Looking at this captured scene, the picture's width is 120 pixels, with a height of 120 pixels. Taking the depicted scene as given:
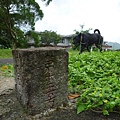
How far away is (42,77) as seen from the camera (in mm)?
1495

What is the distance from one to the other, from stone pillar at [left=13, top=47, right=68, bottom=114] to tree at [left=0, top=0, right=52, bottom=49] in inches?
411

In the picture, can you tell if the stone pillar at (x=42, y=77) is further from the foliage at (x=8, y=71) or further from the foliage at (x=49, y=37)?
the foliage at (x=49, y=37)

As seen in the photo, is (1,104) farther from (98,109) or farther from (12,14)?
(12,14)

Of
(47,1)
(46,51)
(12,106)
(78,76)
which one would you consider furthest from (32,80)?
(47,1)

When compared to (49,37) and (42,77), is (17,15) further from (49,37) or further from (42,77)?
(49,37)

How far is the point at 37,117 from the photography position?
151 cm

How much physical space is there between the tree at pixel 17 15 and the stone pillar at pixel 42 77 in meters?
10.4

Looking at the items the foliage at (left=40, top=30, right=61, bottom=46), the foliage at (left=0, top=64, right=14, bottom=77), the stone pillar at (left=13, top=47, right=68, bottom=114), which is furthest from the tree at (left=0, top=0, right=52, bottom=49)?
the foliage at (left=40, top=30, right=61, bottom=46)

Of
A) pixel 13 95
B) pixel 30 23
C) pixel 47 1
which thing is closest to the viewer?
pixel 13 95

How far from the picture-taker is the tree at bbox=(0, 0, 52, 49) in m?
11.7

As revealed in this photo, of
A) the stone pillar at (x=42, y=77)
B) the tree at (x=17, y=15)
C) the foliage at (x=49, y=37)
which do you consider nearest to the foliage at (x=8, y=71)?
the stone pillar at (x=42, y=77)

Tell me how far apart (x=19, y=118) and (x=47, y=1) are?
995 cm

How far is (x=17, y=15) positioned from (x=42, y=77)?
11958 mm

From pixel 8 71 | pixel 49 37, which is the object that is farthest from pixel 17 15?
pixel 49 37
